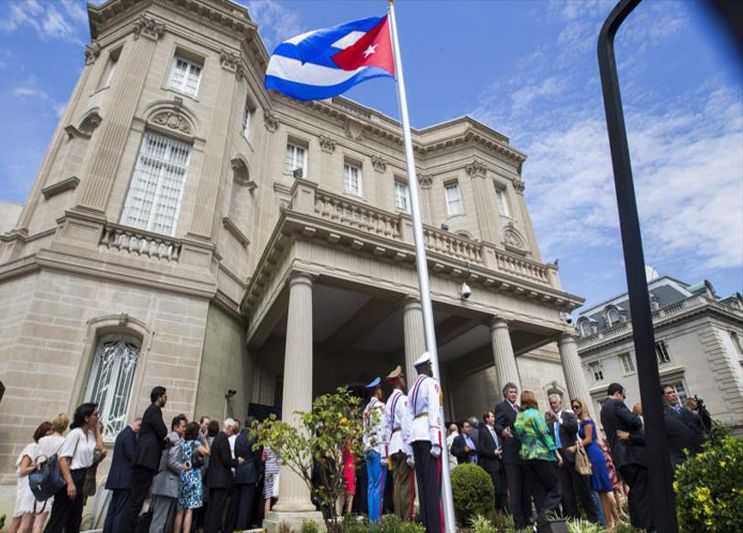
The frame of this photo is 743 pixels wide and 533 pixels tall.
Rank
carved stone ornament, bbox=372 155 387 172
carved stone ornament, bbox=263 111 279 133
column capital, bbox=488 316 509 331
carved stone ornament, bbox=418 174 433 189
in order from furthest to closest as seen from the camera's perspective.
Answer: carved stone ornament, bbox=418 174 433 189
carved stone ornament, bbox=372 155 387 172
carved stone ornament, bbox=263 111 279 133
column capital, bbox=488 316 509 331

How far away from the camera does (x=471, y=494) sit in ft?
25.3

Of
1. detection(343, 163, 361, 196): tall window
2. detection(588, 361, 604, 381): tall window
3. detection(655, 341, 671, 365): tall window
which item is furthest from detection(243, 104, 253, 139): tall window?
detection(588, 361, 604, 381): tall window

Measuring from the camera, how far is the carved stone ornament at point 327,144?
20.4 meters

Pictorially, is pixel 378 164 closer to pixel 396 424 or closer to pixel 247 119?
pixel 247 119

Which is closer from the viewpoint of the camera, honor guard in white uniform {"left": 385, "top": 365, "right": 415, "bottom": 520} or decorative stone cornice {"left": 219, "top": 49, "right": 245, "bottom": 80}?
honor guard in white uniform {"left": 385, "top": 365, "right": 415, "bottom": 520}

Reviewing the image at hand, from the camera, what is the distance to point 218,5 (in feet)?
56.5

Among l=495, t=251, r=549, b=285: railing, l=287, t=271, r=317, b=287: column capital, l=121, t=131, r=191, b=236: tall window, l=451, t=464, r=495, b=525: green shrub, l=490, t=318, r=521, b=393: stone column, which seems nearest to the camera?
l=451, t=464, r=495, b=525: green shrub

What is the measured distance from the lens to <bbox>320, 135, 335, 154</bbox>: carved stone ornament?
20438 mm

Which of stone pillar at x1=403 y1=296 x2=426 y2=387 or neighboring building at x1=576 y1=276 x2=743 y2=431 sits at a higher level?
neighboring building at x1=576 y1=276 x2=743 y2=431

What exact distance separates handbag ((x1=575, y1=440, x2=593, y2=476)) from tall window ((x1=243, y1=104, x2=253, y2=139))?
617 inches

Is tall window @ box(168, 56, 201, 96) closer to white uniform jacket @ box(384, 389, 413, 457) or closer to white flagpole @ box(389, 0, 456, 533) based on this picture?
white flagpole @ box(389, 0, 456, 533)

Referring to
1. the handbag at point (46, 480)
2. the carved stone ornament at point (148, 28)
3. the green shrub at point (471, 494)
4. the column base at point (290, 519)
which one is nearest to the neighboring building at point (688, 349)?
the green shrub at point (471, 494)

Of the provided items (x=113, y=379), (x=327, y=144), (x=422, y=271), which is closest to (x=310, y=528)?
(x=422, y=271)

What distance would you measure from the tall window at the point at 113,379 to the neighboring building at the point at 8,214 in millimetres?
7509
